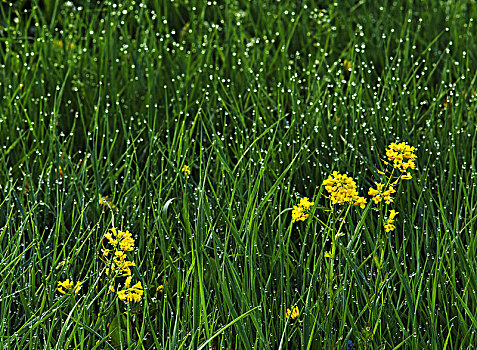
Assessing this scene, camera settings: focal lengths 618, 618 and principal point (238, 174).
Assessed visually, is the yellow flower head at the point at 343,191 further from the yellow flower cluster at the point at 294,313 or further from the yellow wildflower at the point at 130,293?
the yellow wildflower at the point at 130,293

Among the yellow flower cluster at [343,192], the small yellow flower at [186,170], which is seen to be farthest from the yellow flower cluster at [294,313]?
the small yellow flower at [186,170]

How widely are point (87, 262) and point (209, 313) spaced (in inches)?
15.4

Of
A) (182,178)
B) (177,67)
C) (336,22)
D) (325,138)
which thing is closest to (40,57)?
(177,67)

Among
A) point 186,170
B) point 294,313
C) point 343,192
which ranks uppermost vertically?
point 343,192

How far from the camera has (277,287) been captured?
62.1 inches

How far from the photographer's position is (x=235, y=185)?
170cm

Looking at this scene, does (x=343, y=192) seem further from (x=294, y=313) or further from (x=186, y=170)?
(x=186, y=170)

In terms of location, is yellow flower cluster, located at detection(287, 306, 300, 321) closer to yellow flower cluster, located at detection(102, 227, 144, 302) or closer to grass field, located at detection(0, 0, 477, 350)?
grass field, located at detection(0, 0, 477, 350)

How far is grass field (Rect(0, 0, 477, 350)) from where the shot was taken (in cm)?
148

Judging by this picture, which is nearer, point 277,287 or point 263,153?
point 277,287

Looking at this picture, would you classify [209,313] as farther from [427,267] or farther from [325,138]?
[325,138]

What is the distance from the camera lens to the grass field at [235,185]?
1481 millimetres

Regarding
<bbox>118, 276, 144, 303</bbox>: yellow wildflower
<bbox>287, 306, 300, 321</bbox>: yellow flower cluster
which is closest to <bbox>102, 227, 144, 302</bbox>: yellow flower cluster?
<bbox>118, 276, 144, 303</bbox>: yellow wildflower

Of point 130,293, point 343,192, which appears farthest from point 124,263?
point 343,192
